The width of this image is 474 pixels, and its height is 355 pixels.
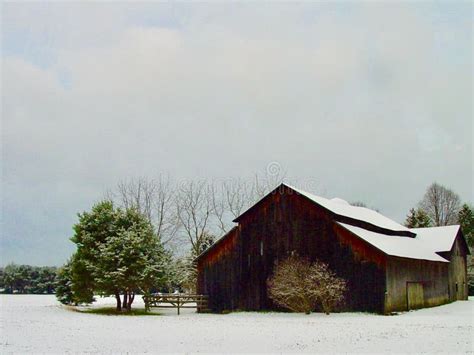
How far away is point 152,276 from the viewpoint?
119 feet

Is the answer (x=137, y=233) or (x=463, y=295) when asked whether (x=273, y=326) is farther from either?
(x=463, y=295)

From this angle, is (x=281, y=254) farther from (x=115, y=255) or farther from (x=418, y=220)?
(x=418, y=220)

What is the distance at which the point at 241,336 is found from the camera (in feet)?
71.2

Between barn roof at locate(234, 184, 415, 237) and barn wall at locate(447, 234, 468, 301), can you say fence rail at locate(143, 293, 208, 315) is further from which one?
barn wall at locate(447, 234, 468, 301)

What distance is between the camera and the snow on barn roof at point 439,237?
48591 mm

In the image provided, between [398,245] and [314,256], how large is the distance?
25.3ft

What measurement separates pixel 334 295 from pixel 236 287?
25.7 ft

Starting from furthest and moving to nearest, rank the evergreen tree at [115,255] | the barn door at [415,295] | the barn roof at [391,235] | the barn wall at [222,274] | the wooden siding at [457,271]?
the wooden siding at [457,271]
the barn wall at [222,274]
the barn door at [415,295]
the barn roof at [391,235]
the evergreen tree at [115,255]

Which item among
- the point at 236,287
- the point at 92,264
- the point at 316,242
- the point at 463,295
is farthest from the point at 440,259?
the point at 92,264

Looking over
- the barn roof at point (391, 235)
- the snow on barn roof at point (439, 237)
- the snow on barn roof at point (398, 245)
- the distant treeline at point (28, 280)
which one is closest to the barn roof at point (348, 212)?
the barn roof at point (391, 235)

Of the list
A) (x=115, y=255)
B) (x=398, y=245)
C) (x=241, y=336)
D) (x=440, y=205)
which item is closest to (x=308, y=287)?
(x=398, y=245)

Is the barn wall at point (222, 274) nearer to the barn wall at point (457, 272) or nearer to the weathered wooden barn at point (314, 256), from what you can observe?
the weathered wooden barn at point (314, 256)

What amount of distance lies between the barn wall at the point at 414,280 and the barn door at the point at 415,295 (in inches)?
10.9

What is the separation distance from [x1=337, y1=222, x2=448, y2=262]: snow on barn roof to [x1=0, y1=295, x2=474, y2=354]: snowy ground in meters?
5.83
